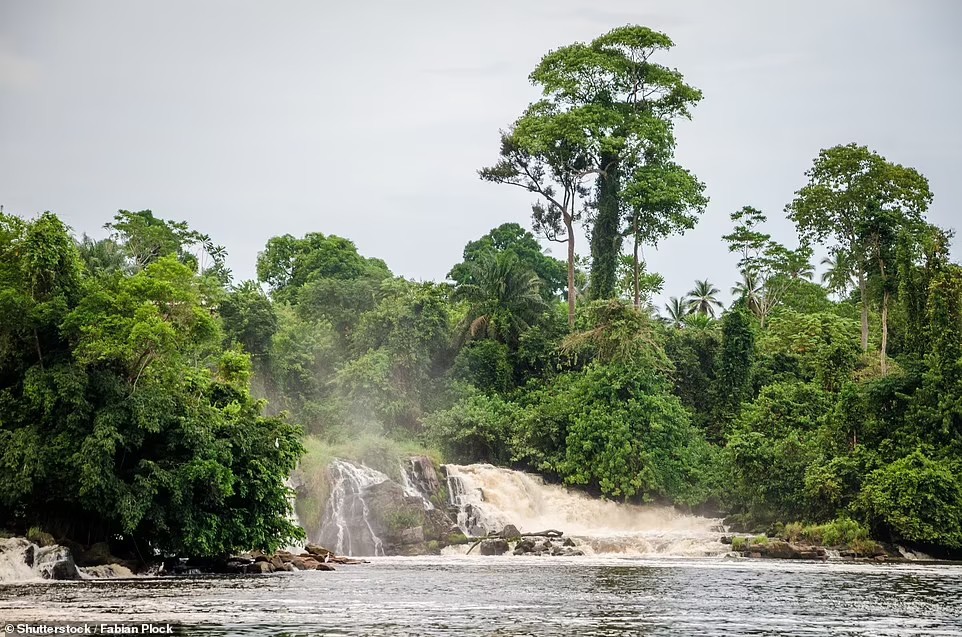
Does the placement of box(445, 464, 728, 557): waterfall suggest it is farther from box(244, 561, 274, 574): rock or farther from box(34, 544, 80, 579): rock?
box(34, 544, 80, 579): rock

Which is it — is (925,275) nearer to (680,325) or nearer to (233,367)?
(233,367)

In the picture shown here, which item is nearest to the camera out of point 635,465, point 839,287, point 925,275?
point 925,275

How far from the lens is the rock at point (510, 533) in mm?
45438

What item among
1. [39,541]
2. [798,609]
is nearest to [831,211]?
[798,609]

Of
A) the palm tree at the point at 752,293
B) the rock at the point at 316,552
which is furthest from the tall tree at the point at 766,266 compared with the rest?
the rock at the point at 316,552

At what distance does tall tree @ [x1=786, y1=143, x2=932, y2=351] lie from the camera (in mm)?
58875

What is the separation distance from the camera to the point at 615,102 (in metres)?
67.4

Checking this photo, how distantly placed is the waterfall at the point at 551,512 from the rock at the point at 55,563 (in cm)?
2036

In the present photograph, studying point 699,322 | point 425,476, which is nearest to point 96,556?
point 425,476

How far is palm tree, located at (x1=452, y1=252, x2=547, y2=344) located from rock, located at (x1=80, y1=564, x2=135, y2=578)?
33.2 m

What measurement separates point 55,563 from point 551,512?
2589cm

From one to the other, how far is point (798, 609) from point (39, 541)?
19.4m

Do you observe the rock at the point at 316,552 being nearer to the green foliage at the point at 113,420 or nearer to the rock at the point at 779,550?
the green foliage at the point at 113,420

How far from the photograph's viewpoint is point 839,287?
71.0 m
